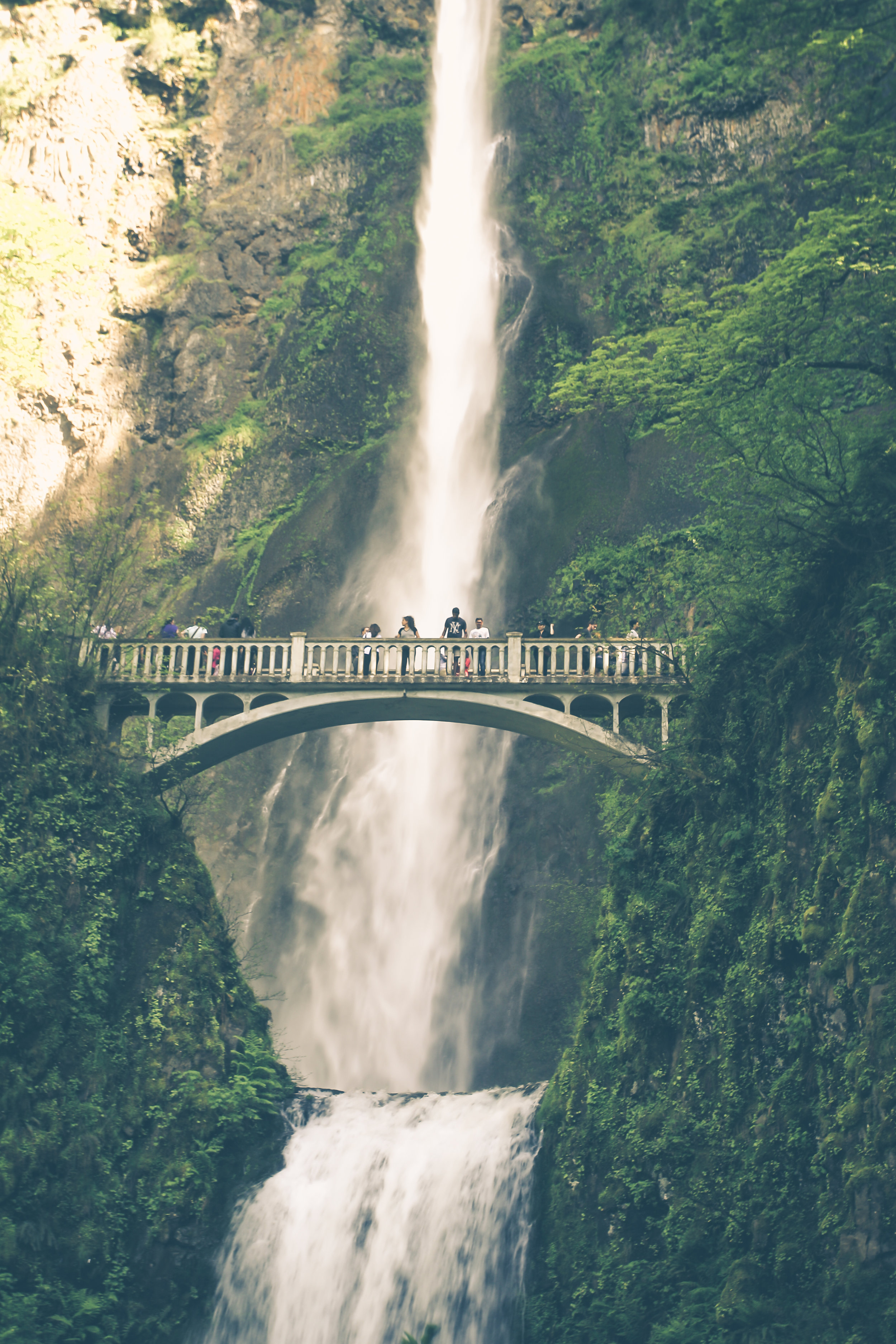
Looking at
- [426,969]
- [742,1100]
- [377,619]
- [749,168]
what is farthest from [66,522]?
[742,1100]

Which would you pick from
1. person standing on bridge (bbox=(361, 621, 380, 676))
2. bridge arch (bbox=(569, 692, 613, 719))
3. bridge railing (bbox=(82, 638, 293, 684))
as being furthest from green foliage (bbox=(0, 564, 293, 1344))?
bridge arch (bbox=(569, 692, 613, 719))

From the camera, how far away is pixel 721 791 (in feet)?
69.9

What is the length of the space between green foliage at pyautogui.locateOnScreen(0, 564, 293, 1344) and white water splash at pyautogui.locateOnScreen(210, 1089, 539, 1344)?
2.62 ft

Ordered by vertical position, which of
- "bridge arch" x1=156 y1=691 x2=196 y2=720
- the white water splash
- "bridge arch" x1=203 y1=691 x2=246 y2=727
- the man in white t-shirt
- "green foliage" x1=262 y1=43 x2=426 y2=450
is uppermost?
"green foliage" x1=262 y1=43 x2=426 y2=450

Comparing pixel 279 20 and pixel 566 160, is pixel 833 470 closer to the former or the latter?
pixel 566 160

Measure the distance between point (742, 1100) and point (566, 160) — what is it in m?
35.3

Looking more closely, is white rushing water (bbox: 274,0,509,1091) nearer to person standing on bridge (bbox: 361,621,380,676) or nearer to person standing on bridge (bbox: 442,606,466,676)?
person standing on bridge (bbox: 361,621,380,676)

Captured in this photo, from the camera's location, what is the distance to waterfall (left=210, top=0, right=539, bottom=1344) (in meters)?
21.6

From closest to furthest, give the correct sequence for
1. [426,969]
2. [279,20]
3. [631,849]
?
[631,849]
[426,969]
[279,20]

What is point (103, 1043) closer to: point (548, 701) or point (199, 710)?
point (199, 710)

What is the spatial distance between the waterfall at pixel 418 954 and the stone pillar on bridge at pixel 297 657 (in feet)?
27.1

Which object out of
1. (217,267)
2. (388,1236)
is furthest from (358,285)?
(388,1236)

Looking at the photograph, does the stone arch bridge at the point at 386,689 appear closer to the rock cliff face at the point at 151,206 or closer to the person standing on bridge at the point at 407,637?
the person standing on bridge at the point at 407,637

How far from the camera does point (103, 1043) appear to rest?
2284 centimetres
